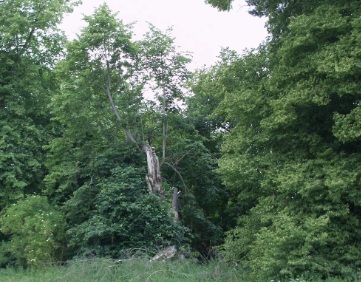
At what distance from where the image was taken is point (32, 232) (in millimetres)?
18625

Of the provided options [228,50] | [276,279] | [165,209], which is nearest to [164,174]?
[165,209]

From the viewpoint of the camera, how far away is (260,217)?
1405 centimetres

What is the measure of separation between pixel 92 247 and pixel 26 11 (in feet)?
37.7

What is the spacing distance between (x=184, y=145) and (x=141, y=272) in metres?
7.79

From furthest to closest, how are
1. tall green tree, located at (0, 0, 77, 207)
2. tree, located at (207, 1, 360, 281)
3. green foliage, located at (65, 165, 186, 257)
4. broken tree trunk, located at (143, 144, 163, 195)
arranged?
1. tall green tree, located at (0, 0, 77, 207)
2. broken tree trunk, located at (143, 144, 163, 195)
3. green foliage, located at (65, 165, 186, 257)
4. tree, located at (207, 1, 360, 281)

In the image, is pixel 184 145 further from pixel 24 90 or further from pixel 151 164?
pixel 24 90

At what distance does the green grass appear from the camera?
13586 mm

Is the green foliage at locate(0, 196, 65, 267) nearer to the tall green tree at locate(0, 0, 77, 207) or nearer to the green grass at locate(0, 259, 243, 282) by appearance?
the tall green tree at locate(0, 0, 77, 207)

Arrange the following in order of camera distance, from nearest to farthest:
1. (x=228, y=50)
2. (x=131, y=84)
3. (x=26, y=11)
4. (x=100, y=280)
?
1. (x=100, y=280)
2. (x=228, y=50)
3. (x=131, y=84)
4. (x=26, y=11)

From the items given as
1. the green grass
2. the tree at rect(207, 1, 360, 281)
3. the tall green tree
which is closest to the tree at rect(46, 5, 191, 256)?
the tall green tree

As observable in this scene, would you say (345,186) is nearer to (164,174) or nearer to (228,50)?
(228,50)

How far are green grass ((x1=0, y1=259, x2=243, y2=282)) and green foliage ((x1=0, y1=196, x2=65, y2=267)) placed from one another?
301 cm

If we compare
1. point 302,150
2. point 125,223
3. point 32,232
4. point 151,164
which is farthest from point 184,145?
point 302,150

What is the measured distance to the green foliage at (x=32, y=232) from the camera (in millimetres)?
18281
